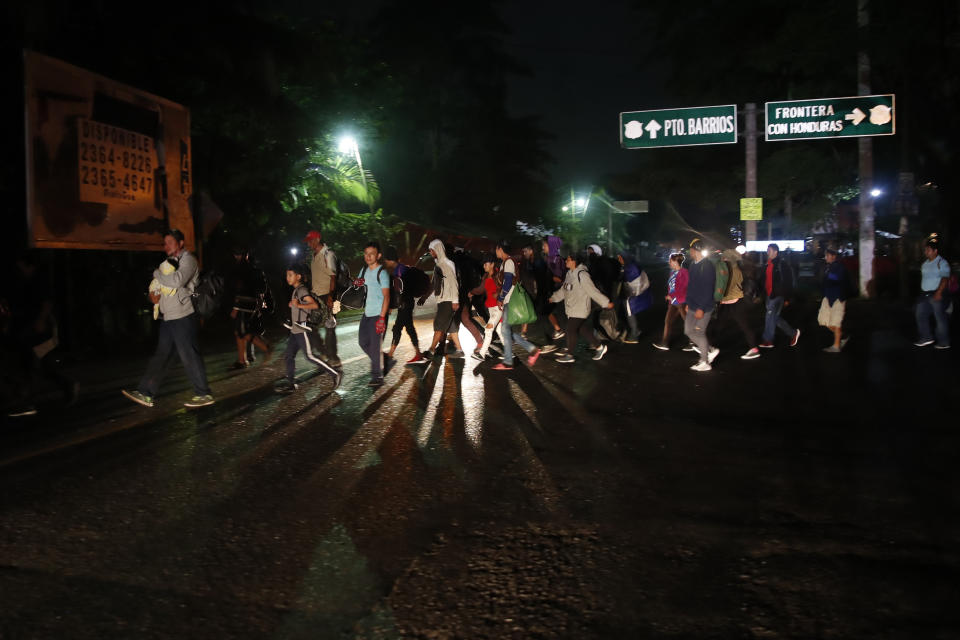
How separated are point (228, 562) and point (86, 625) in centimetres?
79

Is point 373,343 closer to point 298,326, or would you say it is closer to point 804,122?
point 298,326

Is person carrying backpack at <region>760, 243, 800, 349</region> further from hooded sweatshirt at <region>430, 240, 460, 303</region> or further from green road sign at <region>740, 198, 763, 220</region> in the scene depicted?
green road sign at <region>740, 198, 763, 220</region>

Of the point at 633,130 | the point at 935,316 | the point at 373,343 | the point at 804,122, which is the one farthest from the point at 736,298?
the point at 804,122

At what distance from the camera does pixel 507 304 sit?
10.9 meters

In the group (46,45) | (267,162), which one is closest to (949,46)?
(267,162)

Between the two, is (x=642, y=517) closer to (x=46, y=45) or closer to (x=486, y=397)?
(x=486, y=397)

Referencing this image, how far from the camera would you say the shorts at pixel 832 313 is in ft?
39.6

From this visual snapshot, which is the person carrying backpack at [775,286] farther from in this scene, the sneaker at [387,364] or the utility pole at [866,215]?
the utility pole at [866,215]

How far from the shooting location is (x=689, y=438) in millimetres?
6734

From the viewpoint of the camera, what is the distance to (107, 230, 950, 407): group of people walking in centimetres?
811

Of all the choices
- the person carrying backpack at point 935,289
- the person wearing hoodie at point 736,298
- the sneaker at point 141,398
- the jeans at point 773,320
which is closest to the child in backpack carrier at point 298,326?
the sneaker at point 141,398

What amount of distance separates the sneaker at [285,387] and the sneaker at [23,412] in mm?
2369

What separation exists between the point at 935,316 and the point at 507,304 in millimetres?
6706

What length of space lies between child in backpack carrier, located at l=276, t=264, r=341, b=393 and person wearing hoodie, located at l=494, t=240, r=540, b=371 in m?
2.68
